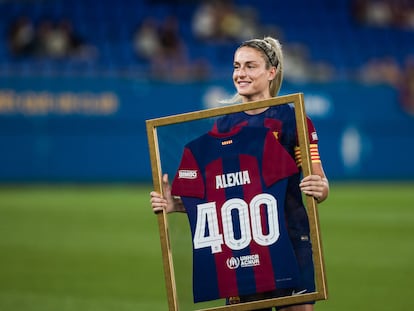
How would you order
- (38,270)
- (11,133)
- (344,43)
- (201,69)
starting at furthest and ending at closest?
(344,43) → (201,69) → (11,133) → (38,270)

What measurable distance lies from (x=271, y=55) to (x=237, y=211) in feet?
2.98

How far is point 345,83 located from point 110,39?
5.81 meters

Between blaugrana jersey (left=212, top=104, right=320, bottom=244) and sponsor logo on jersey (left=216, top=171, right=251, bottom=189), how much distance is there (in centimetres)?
24

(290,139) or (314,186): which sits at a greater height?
(290,139)

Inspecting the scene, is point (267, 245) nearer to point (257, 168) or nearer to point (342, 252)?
point (257, 168)

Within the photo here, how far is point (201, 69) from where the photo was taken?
21.9m

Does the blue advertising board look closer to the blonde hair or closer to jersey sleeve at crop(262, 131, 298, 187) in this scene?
the blonde hair

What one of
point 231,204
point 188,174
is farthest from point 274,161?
point 188,174

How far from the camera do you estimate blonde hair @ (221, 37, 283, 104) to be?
17.2 feet

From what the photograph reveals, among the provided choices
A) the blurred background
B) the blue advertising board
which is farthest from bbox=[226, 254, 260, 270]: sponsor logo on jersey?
the blue advertising board

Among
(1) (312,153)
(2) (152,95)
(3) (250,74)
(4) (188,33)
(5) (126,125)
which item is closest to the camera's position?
(1) (312,153)

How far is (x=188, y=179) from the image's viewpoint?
5.10m

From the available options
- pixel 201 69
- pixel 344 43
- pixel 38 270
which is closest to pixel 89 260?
pixel 38 270

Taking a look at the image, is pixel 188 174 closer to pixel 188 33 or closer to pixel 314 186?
pixel 314 186
